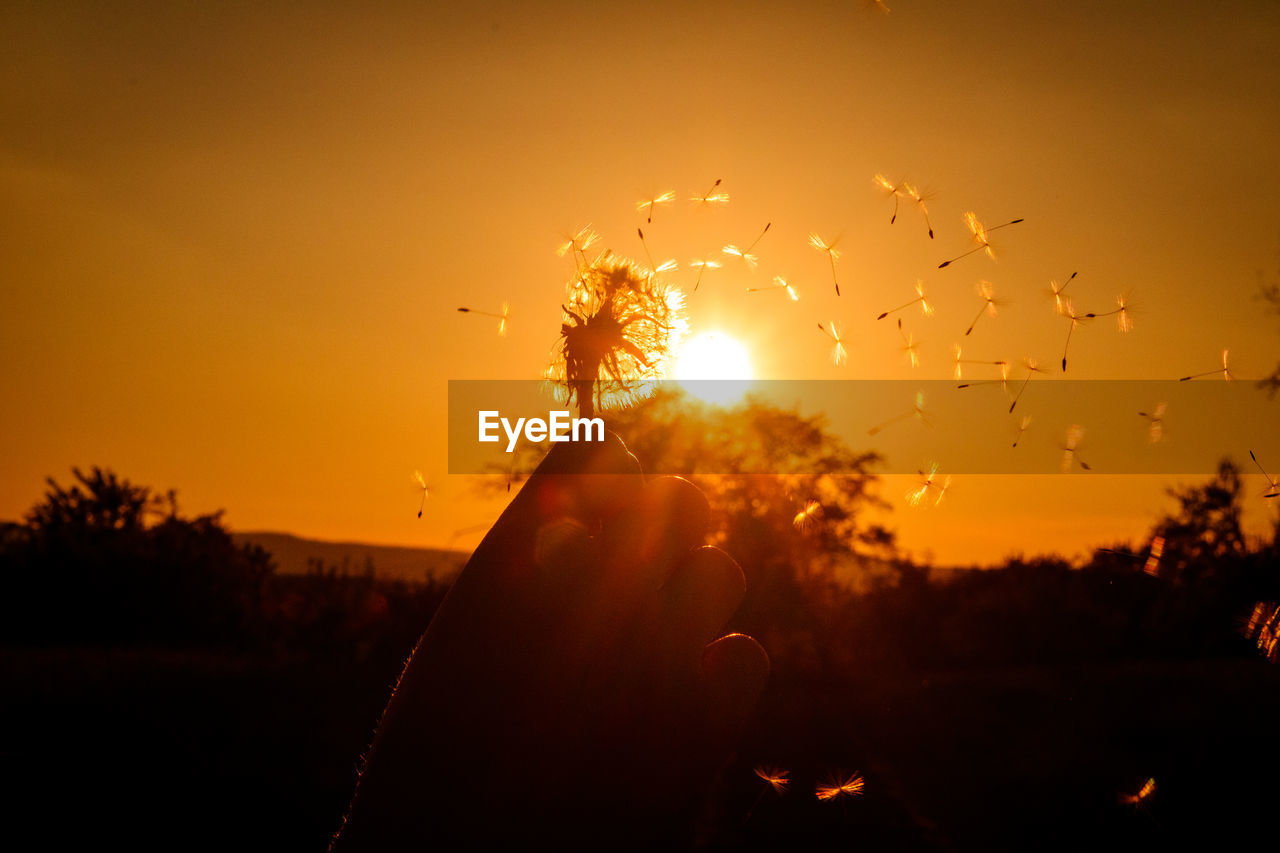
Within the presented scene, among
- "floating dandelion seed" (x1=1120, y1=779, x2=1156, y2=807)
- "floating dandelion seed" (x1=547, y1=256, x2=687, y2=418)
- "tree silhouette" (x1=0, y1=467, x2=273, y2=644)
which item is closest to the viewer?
"floating dandelion seed" (x1=547, y1=256, x2=687, y2=418)

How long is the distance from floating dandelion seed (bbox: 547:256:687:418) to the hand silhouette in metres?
0.46

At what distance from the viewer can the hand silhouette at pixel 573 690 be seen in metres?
1.58

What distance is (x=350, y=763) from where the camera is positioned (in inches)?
699

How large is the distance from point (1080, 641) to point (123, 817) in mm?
26007

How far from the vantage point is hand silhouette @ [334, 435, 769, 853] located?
158cm

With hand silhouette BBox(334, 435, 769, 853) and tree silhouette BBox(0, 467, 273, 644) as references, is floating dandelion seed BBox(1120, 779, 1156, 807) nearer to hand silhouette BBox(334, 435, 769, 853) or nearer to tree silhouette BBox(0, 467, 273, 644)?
hand silhouette BBox(334, 435, 769, 853)

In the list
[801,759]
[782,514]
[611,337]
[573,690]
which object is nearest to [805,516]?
[611,337]

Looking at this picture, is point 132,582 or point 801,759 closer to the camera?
point 801,759

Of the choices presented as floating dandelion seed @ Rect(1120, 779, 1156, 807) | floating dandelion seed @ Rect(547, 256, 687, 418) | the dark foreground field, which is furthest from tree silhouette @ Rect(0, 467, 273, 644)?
floating dandelion seed @ Rect(547, 256, 687, 418)

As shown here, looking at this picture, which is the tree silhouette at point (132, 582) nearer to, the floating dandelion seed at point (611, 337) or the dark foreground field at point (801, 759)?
the dark foreground field at point (801, 759)

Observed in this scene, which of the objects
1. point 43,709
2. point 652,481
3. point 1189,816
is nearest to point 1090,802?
point 1189,816

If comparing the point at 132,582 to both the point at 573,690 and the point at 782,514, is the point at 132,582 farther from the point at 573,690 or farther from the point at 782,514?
the point at 573,690

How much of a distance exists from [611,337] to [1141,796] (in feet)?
51.0

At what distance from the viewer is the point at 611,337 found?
2.28 meters
